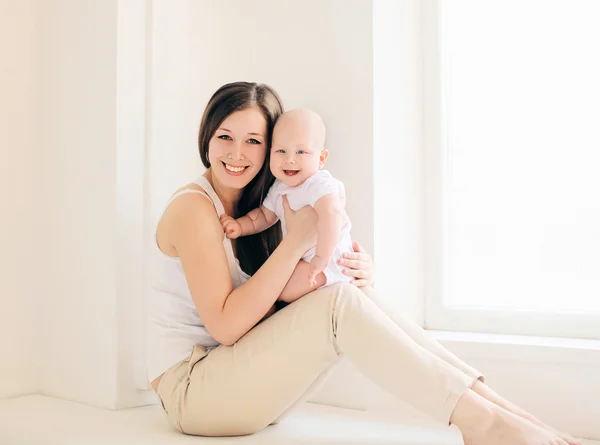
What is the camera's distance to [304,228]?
1.51m

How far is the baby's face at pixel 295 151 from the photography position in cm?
154

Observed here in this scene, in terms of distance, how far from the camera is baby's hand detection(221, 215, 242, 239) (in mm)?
1600

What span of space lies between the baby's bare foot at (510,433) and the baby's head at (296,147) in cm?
67

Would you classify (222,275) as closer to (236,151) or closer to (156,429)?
(236,151)

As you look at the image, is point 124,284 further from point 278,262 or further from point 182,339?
point 278,262

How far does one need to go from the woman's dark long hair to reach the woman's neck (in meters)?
0.01

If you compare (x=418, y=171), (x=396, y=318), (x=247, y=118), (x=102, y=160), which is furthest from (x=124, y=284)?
(x=418, y=171)

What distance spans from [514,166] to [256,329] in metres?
0.97

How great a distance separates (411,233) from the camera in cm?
206

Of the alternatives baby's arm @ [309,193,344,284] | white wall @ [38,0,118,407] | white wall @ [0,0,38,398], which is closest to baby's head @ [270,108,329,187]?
baby's arm @ [309,193,344,284]

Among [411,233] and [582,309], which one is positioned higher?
[411,233]

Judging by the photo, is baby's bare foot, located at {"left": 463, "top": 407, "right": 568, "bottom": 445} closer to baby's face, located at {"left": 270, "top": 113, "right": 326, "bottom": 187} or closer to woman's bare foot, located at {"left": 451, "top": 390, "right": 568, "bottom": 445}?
woman's bare foot, located at {"left": 451, "top": 390, "right": 568, "bottom": 445}

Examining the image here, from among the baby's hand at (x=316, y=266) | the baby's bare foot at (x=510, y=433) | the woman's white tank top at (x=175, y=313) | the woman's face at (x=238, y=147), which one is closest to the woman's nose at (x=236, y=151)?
the woman's face at (x=238, y=147)

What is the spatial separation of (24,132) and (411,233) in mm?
1258
